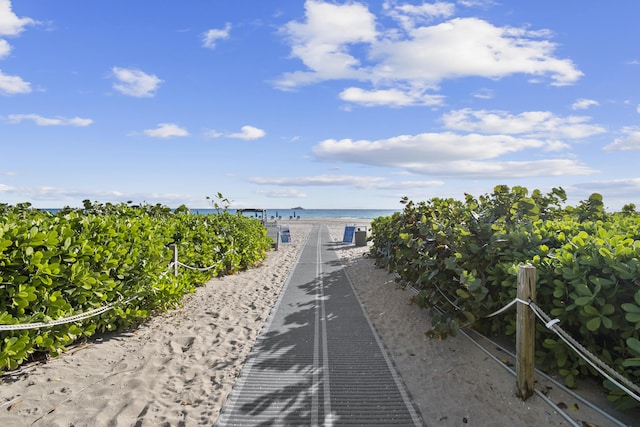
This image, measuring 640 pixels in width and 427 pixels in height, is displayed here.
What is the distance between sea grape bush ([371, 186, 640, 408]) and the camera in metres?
3.48

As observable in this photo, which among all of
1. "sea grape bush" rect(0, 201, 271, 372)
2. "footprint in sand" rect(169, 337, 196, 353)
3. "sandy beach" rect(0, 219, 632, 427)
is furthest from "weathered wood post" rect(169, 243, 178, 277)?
"footprint in sand" rect(169, 337, 196, 353)

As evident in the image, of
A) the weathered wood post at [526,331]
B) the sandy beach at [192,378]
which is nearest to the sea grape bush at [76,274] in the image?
the sandy beach at [192,378]

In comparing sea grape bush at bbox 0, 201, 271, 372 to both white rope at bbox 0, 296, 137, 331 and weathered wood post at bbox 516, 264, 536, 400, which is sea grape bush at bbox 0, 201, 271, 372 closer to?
white rope at bbox 0, 296, 137, 331

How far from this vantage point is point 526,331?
152 inches

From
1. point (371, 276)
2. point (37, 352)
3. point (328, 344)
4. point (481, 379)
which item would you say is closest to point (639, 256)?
point (481, 379)

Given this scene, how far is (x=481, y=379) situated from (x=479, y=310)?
1041 millimetres

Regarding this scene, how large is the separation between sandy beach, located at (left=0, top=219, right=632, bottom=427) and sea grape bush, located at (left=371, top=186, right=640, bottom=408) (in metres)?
0.52

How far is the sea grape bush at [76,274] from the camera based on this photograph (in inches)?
→ 159

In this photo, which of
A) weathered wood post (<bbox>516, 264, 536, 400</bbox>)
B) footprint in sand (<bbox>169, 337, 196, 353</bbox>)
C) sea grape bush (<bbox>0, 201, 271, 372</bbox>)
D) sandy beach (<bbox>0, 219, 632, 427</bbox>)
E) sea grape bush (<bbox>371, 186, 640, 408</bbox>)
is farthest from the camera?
footprint in sand (<bbox>169, 337, 196, 353</bbox>)

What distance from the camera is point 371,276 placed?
1063cm

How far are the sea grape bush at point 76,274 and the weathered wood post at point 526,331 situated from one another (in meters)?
5.03

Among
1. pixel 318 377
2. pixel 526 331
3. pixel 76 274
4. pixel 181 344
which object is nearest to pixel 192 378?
pixel 181 344

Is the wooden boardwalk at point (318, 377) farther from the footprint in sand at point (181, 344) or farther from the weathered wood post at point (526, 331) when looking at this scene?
the weathered wood post at point (526, 331)

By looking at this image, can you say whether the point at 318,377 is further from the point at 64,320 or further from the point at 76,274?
the point at 76,274
